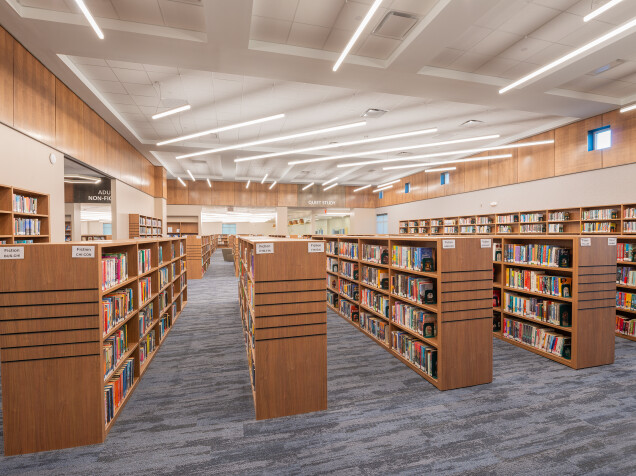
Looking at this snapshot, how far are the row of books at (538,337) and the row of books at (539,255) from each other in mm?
865

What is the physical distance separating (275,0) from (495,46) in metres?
3.34

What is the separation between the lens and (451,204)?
39.2 feet

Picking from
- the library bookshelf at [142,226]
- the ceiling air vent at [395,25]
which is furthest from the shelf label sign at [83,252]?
the library bookshelf at [142,226]

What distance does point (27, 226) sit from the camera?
4.16 m

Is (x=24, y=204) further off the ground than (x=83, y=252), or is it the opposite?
(x=24, y=204)

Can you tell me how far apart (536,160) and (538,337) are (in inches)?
255

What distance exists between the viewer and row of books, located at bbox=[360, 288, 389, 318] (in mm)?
4279

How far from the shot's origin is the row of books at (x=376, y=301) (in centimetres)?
428

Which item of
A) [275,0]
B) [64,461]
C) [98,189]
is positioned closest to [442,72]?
[275,0]

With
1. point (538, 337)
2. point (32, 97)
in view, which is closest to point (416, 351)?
point (538, 337)

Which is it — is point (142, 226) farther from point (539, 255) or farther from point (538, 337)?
point (538, 337)

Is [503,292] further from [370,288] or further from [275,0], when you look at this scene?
[275,0]

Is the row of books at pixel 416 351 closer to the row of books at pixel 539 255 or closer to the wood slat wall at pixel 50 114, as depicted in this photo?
the row of books at pixel 539 255

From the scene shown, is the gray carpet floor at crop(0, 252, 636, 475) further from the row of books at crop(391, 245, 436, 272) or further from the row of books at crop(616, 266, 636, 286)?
the row of books at crop(616, 266, 636, 286)
